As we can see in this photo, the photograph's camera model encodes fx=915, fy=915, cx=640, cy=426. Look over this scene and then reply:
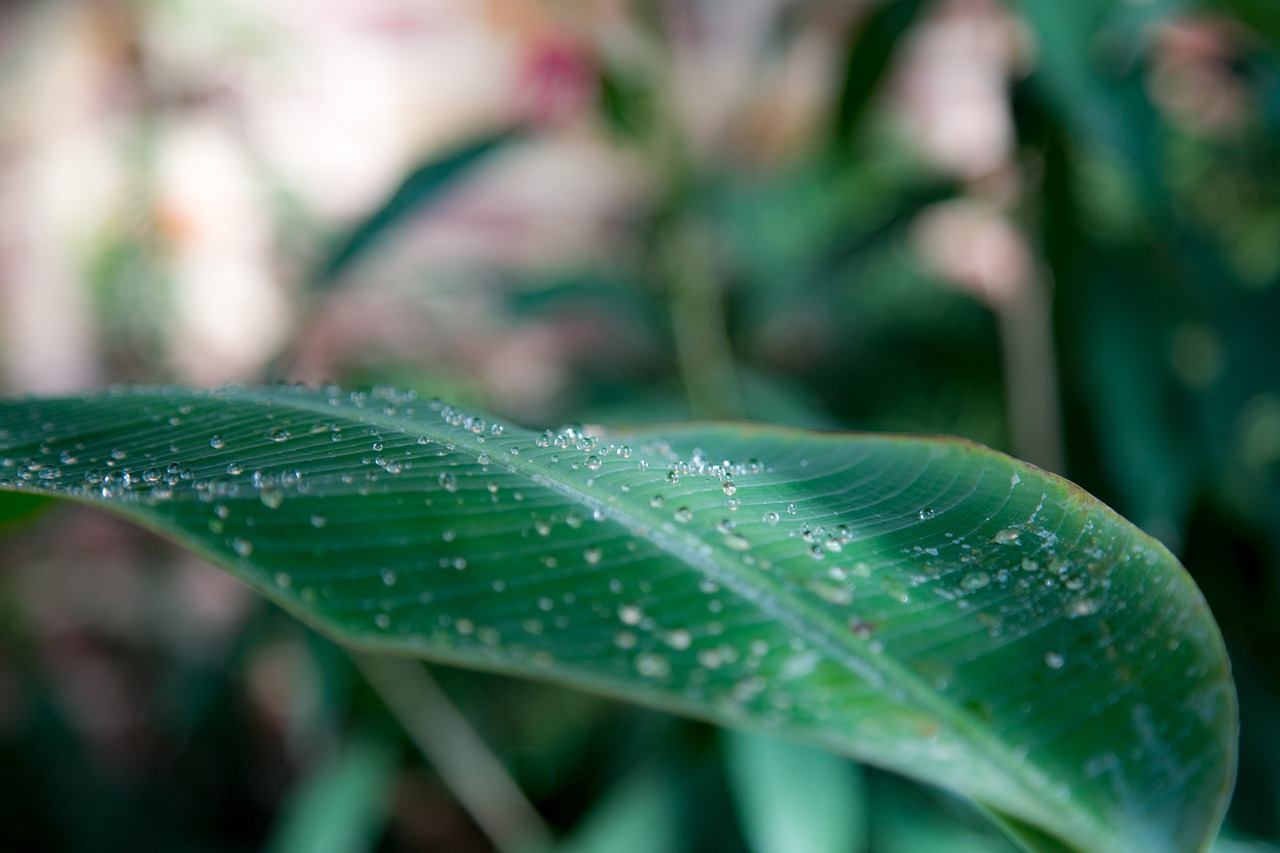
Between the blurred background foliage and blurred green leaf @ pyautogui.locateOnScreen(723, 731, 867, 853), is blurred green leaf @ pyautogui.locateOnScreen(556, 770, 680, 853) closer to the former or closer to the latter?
the blurred background foliage

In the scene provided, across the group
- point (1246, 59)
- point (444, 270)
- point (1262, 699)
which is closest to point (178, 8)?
point (444, 270)

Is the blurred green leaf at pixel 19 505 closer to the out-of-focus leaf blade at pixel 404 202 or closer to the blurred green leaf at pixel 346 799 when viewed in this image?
the out-of-focus leaf blade at pixel 404 202

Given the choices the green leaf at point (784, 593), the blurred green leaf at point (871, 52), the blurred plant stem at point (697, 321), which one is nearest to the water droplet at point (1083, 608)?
the green leaf at point (784, 593)

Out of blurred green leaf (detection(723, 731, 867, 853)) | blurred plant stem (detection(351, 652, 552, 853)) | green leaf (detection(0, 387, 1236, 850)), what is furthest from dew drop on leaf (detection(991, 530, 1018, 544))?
blurred plant stem (detection(351, 652, 552, 853))

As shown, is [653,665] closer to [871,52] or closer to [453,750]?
[871,52]

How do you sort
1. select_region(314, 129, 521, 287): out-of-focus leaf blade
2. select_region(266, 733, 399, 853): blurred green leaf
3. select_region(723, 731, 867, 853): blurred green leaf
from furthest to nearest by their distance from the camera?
1. select_region(266, 733, 399, 853): blurred green leaf
2. select_region(314, 129, 521, 287): out-of-focus leaf blade
3. select_region(723, 731, 867, 853): blurred green leaf
